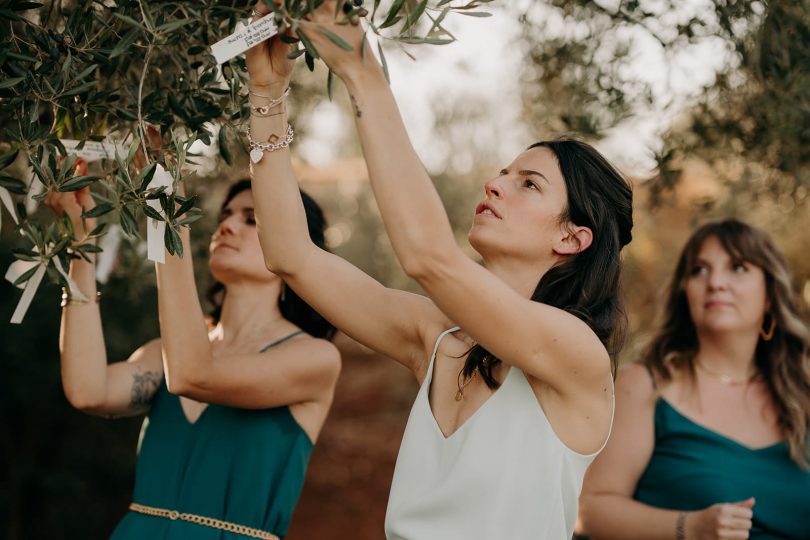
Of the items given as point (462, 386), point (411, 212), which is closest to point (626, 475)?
point (462, 386)

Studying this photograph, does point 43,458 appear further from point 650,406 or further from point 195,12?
point 195,12

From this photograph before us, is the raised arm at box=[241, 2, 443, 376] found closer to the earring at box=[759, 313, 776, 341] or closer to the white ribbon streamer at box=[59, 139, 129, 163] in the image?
the white ribbon streamer at box=[59, 139, 129, 163]

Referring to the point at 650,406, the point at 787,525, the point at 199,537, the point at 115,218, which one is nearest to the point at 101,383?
the point at 199,537

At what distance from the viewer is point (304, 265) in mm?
2438

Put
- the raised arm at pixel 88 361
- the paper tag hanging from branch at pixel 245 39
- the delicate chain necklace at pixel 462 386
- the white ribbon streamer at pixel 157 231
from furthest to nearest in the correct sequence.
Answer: the raised arm at pixel 88 361, the delicate chain necklace at pixel 462 386, the white ribbon streamer at pixel 157 231, the paper tag hanging from branch at pixel 245 39

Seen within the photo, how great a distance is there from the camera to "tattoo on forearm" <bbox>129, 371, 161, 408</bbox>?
11.8 ft

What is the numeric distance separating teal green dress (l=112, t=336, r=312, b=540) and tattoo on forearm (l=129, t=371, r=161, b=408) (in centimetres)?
15

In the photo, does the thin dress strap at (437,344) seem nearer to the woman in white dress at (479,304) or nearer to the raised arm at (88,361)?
the woman in white dress at (479,304)

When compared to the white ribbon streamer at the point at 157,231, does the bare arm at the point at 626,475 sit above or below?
below

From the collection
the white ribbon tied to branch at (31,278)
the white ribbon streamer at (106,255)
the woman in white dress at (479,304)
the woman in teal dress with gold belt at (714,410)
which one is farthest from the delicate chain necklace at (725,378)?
the white ribbon tied to branch at (31,278)

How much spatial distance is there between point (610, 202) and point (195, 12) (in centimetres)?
125

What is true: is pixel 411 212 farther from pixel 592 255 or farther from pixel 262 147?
pixel 592 255

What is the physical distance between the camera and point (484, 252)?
8.29 ft

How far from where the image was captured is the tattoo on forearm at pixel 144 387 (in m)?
3.60
